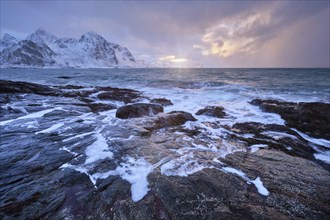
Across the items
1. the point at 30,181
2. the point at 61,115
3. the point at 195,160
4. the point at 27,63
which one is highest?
the point at 27,63

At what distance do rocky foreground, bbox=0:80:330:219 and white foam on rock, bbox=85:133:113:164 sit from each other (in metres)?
0.03

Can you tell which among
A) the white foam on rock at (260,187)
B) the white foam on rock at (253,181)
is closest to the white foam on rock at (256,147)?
the white foam on rock at (253,181)

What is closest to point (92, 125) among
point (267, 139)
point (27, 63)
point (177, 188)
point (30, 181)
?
point (30, 181)

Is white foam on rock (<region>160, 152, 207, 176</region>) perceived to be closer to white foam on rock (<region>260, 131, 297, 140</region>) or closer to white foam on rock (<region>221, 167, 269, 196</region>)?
white foam on rock (<region>221, 167, 269, 196</region>)

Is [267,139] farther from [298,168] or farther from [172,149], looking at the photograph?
[172,149]

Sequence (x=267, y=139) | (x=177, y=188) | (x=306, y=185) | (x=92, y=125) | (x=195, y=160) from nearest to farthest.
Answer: (x=177, y=188) → (x=306, y=185) → (x=195, y=160) → (x=267, y=139) → (x=92, y=125)

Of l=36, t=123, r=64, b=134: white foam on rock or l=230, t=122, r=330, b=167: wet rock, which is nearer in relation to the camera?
l=230, t=122, r=330, b=167: wet rock

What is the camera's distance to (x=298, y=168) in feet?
12.7

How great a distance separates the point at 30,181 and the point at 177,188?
9.28 ft

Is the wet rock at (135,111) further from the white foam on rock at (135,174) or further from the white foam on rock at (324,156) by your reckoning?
the white foam on rock at (324,156)

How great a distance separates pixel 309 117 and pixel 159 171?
8.50m

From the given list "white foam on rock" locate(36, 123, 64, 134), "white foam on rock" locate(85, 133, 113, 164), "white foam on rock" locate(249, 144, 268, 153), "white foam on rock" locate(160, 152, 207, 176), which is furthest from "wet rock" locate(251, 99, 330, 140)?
"white foam on rock" locate(36, 123, 64, 134)

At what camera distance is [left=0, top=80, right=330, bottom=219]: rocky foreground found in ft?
8.63

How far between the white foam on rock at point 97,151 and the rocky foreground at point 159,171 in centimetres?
3
